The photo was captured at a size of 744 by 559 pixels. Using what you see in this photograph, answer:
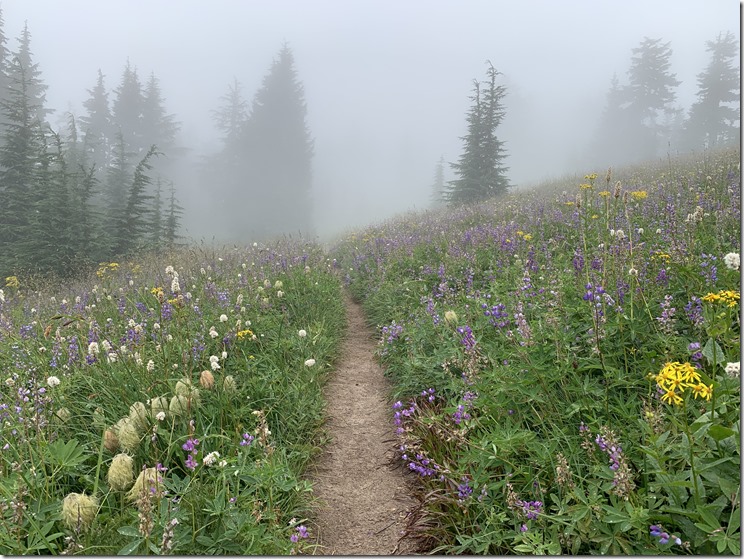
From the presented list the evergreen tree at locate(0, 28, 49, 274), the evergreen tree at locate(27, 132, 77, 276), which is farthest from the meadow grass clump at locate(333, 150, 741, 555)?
the evergreen tree at locate(0, 28, 49, 274)

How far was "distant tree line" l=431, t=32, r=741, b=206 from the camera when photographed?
19.6 m

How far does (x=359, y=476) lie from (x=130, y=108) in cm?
5531

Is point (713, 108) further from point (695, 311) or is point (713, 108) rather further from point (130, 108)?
point (130, 108)

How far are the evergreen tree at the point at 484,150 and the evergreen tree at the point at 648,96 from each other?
30765 millimetres

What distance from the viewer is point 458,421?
8.28 ft

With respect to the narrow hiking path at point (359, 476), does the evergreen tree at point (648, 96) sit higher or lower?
higher

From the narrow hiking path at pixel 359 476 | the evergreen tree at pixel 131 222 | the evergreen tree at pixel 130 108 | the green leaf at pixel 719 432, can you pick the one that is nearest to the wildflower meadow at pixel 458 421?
the green leaf at pixel 719 432

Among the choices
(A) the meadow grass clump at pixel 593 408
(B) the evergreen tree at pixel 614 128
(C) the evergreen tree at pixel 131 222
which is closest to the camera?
(A) the meadow grass clump at pixel 593 408

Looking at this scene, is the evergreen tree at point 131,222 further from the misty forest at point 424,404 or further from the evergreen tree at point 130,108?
the evergreen tree at point 130,108

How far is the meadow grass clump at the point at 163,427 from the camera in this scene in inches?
80.4

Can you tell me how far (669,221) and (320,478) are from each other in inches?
185

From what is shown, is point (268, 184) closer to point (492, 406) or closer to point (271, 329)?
point (271, 329)

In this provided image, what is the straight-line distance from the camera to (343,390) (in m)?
4.68

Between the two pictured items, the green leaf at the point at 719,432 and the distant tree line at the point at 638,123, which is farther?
the distant tree line at the point at 638,123
